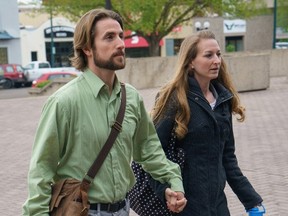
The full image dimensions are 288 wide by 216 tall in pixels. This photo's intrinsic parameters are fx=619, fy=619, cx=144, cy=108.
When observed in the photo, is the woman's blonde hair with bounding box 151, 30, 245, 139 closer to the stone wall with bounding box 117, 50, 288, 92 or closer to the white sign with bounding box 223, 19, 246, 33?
the stone wall with bounding box 117, 50, 288, 92

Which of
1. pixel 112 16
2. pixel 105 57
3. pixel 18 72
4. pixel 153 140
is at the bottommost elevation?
pixel 18 72

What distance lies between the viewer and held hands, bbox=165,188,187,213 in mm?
3064

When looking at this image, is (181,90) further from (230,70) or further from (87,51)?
(230,70)

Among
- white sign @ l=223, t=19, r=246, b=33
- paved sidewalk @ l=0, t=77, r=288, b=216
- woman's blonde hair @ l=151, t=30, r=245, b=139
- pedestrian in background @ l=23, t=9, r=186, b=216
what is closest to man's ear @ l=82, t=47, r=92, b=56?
pedestrian in background @ l=23, t=9, r=186, b=216

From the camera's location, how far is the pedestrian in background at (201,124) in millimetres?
3355

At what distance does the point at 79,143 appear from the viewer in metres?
2.65

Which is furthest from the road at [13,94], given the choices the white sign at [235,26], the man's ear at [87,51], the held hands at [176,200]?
the man's ear at [87,51]

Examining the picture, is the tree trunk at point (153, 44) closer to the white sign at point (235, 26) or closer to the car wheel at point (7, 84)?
the car wheel at point (7, 84)

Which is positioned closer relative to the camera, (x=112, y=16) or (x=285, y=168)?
(x=112, y=16)

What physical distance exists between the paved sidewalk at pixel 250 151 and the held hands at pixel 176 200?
3279 millimetres

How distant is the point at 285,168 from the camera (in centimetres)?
823

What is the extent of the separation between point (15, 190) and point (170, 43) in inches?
1868

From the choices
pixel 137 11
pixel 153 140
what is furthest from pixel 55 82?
pixel 153 140

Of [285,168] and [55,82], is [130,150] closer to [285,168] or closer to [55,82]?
[285,168]
